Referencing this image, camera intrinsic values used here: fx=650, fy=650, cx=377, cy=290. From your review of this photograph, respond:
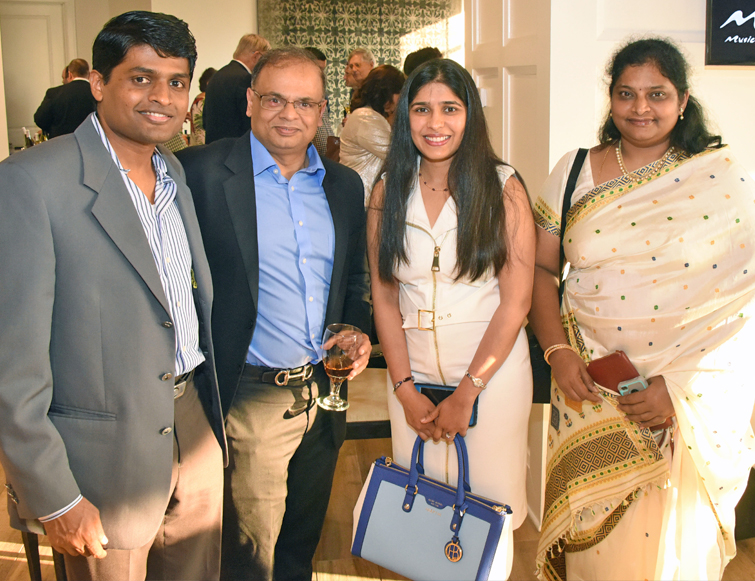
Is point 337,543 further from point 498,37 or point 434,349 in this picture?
point 498,37

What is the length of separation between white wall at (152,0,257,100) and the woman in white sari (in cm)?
705

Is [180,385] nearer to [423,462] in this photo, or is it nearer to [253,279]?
[253,279]

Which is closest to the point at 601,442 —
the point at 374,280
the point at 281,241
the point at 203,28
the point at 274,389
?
the point at 374,280

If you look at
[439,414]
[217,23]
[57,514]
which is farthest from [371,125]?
[217,23]

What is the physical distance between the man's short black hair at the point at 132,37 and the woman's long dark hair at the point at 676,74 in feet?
3.87

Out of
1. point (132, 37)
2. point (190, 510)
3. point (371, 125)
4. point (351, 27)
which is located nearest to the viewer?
point (132, 37)

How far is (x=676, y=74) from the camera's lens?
69.4 inches

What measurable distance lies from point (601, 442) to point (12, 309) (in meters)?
1.57

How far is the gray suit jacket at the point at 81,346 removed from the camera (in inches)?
49.8

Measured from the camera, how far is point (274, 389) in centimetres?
192

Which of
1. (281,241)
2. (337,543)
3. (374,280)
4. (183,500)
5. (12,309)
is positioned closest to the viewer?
(12,309)

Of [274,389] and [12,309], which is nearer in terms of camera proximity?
[12,309]

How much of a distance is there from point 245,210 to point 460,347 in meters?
0.73

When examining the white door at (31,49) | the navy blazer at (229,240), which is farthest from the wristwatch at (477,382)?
the white door at (31,49)
